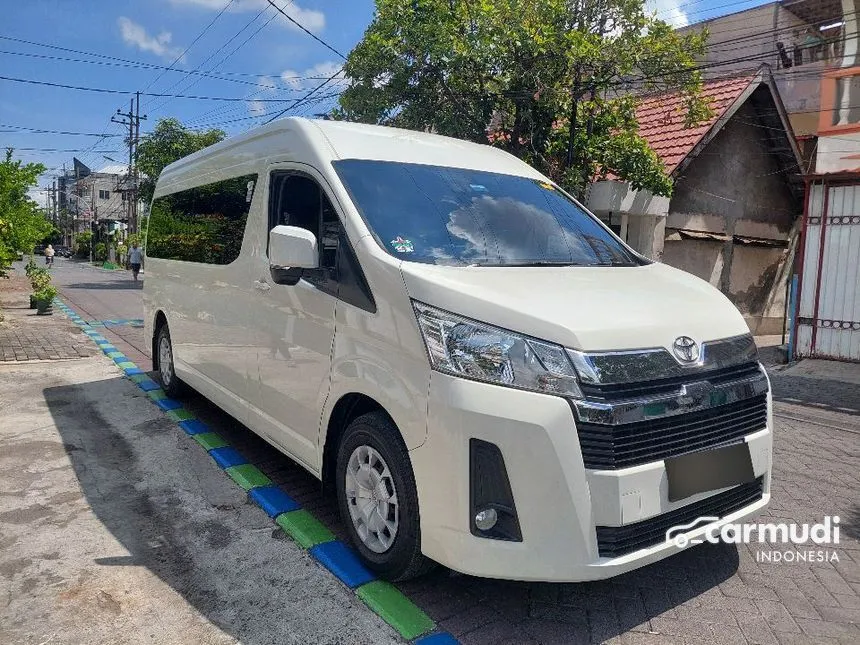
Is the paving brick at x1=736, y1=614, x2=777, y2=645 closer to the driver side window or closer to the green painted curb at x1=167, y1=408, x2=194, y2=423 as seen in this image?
the driver side window

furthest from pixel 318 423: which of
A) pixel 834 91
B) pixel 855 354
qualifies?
pixel 834 91

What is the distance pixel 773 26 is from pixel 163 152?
21843mm

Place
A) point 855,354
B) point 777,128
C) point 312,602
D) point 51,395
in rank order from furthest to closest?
point 777,128 → point 855,354 → point 51,395 → point 312,602

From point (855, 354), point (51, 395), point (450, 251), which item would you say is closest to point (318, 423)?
point (450, 251)

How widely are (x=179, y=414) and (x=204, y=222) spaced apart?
1927mm

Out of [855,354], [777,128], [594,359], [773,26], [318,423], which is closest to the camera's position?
[594,359]

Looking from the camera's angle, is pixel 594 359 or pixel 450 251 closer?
pixel 594 359

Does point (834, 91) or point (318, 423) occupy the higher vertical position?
point (834, 91)

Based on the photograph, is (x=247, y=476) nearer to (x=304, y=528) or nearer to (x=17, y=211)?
(x=304, y=528)

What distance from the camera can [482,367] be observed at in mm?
2447

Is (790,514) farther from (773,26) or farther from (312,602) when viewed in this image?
(773,26)

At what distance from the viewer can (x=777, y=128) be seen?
13.7 m

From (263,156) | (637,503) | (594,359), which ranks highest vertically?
(263,156)

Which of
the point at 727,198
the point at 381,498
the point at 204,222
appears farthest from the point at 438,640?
the point at 727,198
